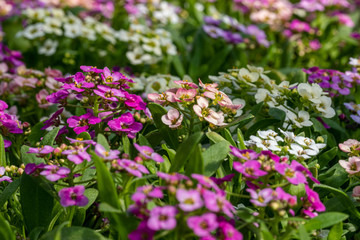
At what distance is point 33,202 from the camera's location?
177 centimetres

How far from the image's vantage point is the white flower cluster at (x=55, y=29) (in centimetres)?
374

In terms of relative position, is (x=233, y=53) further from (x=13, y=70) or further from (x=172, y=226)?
(x=172, y=226)

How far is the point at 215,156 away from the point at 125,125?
468 millimetres

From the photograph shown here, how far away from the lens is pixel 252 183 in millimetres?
1645

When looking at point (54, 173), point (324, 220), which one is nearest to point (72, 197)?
point (54, 173)

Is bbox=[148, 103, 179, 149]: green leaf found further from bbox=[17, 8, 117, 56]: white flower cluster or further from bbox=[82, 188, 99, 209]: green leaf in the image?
bbox=[17, 8, 117, 56]: white flower cluster

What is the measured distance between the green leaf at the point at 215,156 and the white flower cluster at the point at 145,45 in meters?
1.96

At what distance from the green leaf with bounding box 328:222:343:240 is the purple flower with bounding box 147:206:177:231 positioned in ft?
A: 2.65

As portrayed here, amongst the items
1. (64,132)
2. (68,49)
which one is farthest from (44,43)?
(64,132)

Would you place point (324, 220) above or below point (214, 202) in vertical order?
below

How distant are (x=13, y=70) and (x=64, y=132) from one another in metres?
1.51

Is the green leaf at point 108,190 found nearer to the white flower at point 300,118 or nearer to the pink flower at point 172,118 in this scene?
the pink flower at point 172,118

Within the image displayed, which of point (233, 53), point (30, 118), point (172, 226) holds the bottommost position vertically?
point (30, 118)

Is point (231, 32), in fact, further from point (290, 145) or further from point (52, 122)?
point (52, 122)
